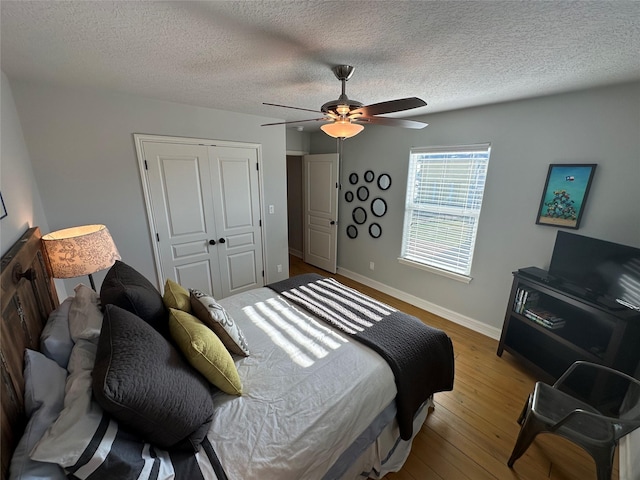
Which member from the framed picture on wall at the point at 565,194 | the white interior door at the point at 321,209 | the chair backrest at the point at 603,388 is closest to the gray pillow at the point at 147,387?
the chair backrest at the point at 603,388

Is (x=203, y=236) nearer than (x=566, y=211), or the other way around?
A: (x=566, y=211)

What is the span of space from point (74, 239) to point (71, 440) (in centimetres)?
125

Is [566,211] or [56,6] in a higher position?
[56,6]

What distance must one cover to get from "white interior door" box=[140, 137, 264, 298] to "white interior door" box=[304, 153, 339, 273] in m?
1.30

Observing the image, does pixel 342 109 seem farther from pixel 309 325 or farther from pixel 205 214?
pixel 205 214

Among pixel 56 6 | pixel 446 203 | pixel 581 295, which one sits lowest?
pixel 581 295

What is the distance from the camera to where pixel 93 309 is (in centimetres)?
129

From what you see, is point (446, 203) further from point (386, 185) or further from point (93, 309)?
point (93, 309)

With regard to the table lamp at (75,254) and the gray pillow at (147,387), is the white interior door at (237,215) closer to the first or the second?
the table lamp at (75,254)

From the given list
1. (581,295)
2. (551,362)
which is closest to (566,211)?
(581,295)

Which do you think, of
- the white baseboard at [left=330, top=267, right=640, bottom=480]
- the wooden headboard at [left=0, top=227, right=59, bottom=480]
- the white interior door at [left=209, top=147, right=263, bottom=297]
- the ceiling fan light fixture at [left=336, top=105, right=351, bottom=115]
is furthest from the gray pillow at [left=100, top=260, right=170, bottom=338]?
the white baseboard at [left=330, top=267, right=640, bottom=480]

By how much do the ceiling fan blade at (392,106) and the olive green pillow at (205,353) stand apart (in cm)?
148

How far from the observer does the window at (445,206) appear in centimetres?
270

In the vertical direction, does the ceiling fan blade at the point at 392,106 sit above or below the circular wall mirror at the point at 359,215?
above
